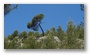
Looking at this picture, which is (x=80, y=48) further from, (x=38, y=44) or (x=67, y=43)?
(x=38, y=44)

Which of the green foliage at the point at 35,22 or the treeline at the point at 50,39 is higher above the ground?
the green foliage at the point at 35,22

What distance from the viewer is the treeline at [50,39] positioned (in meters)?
1.72

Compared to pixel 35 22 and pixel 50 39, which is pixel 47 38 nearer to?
pixel 50 39

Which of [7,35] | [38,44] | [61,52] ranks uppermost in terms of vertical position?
[7,35]

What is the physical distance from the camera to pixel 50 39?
1729 millimetres

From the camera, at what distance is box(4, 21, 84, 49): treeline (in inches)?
67.8

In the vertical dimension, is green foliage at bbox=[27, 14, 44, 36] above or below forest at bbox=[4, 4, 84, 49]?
above

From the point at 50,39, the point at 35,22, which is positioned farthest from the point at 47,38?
the point at 35,22

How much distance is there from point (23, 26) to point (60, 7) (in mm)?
503

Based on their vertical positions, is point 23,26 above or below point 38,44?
above

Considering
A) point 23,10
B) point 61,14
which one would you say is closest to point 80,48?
point 61,14

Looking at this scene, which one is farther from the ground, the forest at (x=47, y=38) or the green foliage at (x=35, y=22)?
the green foliage at (x=35, y=22)

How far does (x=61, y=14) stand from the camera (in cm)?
173

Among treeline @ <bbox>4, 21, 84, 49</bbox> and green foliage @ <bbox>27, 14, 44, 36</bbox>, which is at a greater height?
green foliage @ <bbox>27, 14, 44, 36</bbox>
